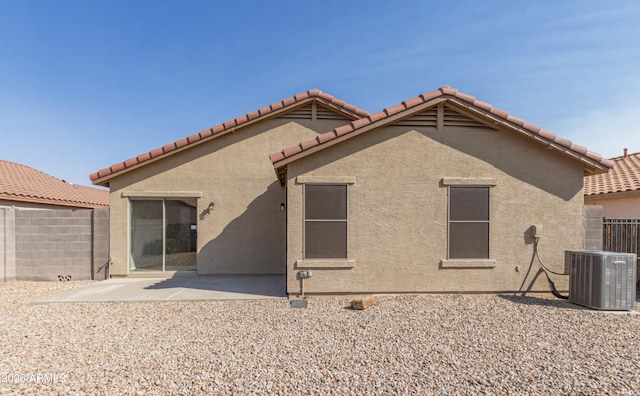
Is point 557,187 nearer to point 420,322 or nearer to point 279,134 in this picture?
point 420,322

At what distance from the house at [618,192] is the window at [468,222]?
5609mm

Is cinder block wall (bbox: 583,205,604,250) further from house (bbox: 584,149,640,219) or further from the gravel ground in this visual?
house (bbox: 584,149,640,219)

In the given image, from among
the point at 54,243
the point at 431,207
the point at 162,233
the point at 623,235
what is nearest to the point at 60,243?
the point at 54,243

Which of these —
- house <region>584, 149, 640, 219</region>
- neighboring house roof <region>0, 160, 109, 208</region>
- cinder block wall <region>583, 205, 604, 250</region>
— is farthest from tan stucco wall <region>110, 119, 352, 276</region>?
house <region>584, 149, 640, 219</region>

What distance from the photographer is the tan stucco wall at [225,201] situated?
9438 mm

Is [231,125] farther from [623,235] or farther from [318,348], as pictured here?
[623,235]

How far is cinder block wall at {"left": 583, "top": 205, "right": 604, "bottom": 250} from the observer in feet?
24.2

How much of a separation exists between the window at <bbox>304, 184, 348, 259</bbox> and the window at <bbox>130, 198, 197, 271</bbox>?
4524 mm

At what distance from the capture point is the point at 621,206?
34.9ft

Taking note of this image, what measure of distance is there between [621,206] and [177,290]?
15.0m

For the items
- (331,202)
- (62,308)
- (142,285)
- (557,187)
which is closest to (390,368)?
(331,202)

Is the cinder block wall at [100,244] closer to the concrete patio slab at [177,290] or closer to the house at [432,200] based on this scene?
the concrete patio slab at [177,290]

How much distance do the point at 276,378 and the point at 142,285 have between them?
6.56 meters

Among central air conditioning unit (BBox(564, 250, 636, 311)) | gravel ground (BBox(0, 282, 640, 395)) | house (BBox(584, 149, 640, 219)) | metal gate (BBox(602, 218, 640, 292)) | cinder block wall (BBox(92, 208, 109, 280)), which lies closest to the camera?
gravel ground (BBox(0, 282, 640, 395))
